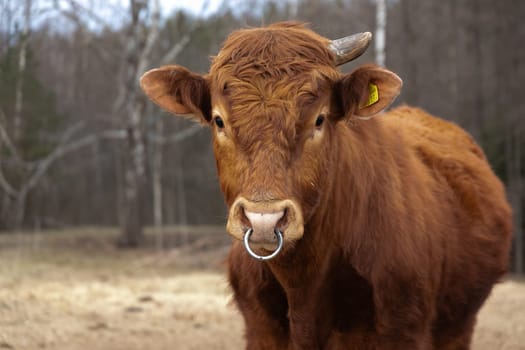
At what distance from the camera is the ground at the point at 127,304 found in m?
7.04

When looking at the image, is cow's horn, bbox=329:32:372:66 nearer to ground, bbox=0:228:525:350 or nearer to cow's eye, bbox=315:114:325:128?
cow's eye, bbox=315:114:325:128

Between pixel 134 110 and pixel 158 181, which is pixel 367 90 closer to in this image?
pixel 134 110

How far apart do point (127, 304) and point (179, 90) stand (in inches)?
241

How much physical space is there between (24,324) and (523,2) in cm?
2088

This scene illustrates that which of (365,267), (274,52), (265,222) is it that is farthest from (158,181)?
(265,222)

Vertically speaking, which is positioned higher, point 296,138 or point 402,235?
point 296,138

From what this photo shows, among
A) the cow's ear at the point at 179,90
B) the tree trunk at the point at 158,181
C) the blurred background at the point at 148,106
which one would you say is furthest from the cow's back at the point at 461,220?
the tree trunk at the point at 158,181

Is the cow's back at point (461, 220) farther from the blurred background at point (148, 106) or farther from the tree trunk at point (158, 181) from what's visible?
the tree trunk at point (158, 181)

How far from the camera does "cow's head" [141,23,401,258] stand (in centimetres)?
292

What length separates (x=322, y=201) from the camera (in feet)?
11.3

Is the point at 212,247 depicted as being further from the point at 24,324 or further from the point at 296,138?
the point at 296,138

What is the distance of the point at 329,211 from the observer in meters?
3.62

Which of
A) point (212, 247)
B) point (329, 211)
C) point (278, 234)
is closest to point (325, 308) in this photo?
point (329, 211)

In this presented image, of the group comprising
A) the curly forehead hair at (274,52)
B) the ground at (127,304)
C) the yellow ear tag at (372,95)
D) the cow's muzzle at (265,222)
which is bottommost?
the ground at (127,304)
